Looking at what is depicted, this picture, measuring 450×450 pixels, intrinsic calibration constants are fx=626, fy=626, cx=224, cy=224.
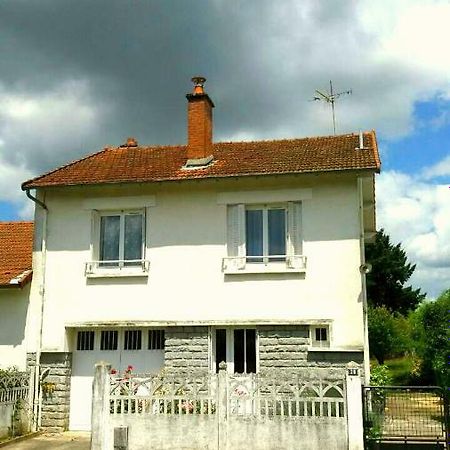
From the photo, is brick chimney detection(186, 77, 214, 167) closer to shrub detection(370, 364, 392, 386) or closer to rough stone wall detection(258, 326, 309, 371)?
rough stone wall detection(258, 326, 309, 371)

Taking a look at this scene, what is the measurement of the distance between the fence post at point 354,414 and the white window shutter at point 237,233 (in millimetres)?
5040

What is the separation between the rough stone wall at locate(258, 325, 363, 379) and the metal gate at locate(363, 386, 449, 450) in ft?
9.46

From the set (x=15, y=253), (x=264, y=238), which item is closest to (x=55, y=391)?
(x=15, y=253)

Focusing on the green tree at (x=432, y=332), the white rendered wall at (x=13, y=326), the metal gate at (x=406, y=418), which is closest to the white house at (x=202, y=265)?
the white rendered wall at (x=13, y=326)

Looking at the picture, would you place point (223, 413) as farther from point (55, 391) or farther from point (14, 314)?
point (14, 314)

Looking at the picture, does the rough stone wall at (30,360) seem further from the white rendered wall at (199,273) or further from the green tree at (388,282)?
the green tree at (388,282)

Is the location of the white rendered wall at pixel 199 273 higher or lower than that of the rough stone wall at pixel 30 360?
higher

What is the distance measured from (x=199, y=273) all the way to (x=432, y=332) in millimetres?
15059

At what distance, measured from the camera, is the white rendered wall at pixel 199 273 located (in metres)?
14.5

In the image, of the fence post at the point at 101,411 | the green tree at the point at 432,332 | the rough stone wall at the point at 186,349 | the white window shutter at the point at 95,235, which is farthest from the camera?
the green tree at the point at 432,332

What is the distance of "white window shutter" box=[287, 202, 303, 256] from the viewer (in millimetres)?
14922

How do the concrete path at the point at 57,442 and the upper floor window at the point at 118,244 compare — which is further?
the upper floor window at the point at 118,244

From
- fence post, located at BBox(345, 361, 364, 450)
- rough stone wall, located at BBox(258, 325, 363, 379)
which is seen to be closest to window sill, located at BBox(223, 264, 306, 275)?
rough stone wall, located at BBox(258, 325, 363, 379)

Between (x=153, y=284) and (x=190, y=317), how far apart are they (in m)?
1.25
